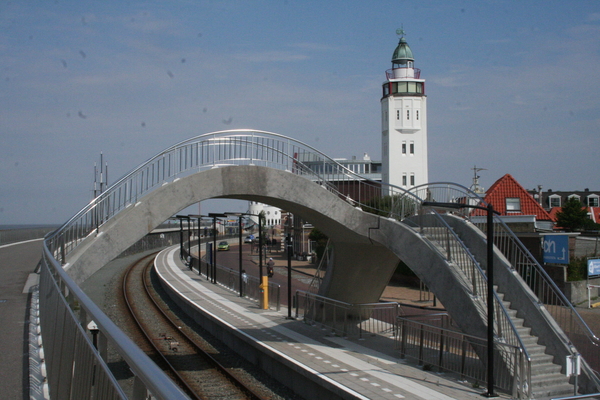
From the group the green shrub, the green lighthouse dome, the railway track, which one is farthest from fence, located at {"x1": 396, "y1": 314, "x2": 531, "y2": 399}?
the green lighthouse dome

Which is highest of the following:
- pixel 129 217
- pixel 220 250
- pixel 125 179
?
pixel 125 179

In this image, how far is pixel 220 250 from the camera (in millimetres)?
72375

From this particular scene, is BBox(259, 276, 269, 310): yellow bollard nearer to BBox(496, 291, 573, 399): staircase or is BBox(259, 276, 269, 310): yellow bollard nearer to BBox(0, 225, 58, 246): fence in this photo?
BBox(496, 291, 573, 399): staircase

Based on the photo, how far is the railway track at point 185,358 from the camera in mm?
13508

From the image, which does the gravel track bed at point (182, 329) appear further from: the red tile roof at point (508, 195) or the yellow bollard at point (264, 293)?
the red tile roof at point (508, 195)

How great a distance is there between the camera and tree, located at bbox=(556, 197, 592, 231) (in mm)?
49406

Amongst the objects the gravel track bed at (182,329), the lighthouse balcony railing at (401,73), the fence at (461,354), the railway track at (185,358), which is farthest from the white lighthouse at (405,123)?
the fence at (461,354)

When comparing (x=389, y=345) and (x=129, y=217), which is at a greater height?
(x=129, y=217)

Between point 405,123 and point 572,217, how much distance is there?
2351 centimetres

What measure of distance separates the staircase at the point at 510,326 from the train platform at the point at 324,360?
0.96 meters

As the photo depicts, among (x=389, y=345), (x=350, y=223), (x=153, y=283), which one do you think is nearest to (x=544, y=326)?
(x=389, y=345)

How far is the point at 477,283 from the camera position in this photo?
1365 cm

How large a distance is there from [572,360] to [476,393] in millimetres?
2050

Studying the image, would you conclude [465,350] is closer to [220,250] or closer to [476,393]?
[476,393]
